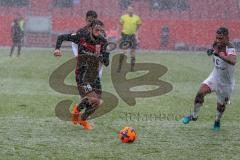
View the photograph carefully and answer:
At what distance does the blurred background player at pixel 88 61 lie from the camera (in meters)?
8.56

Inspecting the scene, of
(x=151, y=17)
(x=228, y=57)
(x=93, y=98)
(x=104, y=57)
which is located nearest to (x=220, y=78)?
(x=228, y=57)

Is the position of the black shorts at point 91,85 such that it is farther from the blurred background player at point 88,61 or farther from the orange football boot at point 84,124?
the orange football boot at point 84,124

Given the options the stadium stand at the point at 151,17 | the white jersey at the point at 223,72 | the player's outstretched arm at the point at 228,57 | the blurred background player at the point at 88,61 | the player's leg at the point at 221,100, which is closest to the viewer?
the player's outstretched arm at the point at 228,57

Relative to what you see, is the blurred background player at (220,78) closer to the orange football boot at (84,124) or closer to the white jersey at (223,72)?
the white jersey at (223,72)

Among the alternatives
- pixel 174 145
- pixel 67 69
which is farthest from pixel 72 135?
pixel 67 69

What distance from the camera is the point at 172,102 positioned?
1209cm

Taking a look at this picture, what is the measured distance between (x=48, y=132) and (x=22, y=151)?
1405 millimetres

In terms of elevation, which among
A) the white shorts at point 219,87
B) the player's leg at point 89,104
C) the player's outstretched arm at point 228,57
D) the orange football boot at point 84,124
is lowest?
the orange football boot at point 84,124

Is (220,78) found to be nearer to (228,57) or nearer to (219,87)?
(219,87)

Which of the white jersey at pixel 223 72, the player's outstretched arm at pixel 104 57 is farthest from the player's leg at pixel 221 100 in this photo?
the player's outstretched arm at pixel 104 57

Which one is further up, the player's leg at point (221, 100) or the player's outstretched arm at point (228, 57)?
the player's outstretched arm at point (228, 57)

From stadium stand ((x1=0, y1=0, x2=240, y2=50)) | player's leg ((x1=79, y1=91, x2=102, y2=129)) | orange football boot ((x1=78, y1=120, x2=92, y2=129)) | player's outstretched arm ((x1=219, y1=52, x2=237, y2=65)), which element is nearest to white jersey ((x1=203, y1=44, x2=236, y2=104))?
player's outstretched arm ((x1=219, y1=52, x2=237, y2=65))

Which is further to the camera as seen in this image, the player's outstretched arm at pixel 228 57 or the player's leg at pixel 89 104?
the player's leg at pixel 89 104

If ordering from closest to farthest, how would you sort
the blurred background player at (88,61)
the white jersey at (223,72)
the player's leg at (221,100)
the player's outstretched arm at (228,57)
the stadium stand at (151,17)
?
1. the player's outstretched arm at (228,57)
2. the blurred background player at (88,61)
3. the white jersey at (223,72)
4. the player's leg at (221,100)
5. the stadium stand at (151,17)
